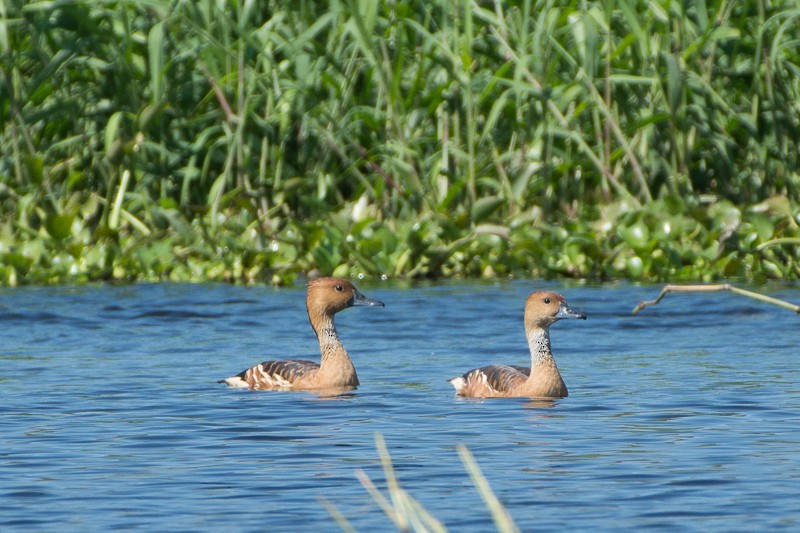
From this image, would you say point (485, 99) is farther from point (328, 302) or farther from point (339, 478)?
point (339, 478)

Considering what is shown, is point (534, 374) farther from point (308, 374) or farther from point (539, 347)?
point (308, 374)

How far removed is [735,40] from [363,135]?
3.16m

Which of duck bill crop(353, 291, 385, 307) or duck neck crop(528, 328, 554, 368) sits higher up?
duck bill crop(353, 291, 385, 307)

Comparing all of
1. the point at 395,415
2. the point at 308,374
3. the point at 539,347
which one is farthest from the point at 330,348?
the point at 395,415

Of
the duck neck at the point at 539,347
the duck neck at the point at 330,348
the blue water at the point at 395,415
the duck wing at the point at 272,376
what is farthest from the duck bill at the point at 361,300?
the duck neck at the point at 539,347

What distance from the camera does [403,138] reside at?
13180mm

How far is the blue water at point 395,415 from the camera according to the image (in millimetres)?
5684

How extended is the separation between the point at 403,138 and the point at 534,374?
4.92m

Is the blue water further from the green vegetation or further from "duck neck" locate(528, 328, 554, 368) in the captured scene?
the green vegetation

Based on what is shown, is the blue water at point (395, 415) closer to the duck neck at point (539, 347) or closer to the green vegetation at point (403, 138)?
the duck neck at point (539, 347)

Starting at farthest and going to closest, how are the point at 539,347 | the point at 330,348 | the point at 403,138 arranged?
the point at 403,138 < the point at 330,348 < the point at 539,347

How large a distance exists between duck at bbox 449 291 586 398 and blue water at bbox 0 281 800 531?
4.8 inches

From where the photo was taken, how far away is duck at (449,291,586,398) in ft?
27.9

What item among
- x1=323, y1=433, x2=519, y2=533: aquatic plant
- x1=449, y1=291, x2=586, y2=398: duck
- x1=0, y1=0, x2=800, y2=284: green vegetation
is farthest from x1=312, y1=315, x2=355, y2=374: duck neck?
x1=323, y1=433, x2=519, y2=533: aquatic plant
